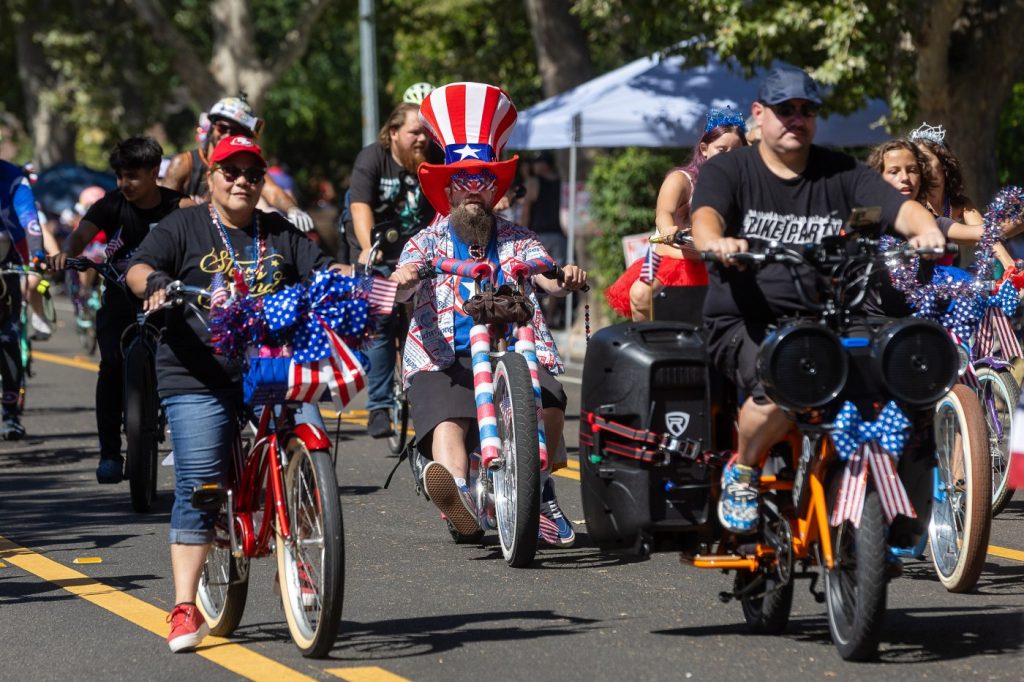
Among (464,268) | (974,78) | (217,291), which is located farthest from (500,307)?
(974,78)

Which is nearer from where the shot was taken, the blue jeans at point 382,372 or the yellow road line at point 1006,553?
the yellow road line at point 1006,553

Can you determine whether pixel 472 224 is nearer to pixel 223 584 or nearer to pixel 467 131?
pixel 467 131

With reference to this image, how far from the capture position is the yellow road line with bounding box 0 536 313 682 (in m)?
5.93

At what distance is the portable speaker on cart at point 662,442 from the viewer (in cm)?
611

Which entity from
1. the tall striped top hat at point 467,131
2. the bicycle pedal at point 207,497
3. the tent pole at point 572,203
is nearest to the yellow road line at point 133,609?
the bicycle pedal at point 207,497

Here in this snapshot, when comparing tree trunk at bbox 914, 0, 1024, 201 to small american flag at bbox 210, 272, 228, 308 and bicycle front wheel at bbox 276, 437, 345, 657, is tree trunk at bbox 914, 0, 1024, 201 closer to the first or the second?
small american flag at bbox 210, 272, 228, 308

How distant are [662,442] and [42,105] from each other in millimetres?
39583

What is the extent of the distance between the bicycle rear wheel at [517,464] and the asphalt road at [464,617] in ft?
0.50

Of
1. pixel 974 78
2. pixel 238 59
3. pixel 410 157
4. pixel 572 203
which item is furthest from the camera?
pixel 238 59

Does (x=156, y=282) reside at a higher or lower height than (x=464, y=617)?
higher

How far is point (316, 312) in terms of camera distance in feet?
19.5

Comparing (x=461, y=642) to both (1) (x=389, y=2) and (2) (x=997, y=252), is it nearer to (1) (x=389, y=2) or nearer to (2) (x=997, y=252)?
(2) (x=997, y=252)

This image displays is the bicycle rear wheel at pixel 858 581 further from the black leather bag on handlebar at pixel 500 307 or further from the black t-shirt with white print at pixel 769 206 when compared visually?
the black leather bag on handlebar at pixel 500 307

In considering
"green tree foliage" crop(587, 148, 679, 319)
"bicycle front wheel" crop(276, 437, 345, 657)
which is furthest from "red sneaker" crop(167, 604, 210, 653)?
"green tree foliage" crop(587, 148, 679, 319)
